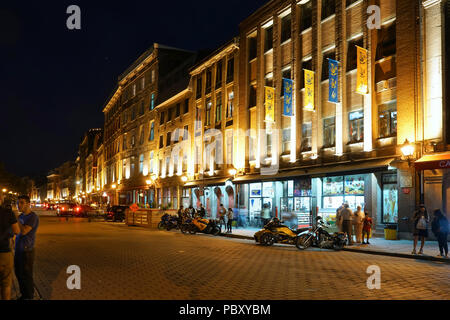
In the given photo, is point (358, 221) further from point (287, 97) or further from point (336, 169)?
point (287, 97)

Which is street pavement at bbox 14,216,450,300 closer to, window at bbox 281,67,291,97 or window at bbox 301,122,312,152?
window at bbox 301,122,312,152

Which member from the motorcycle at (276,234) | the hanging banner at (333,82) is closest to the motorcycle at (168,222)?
the motorcycle at (276,234)

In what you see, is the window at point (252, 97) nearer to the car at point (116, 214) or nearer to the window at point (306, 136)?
the window at point (306, 136)

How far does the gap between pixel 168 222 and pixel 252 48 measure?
579 inches

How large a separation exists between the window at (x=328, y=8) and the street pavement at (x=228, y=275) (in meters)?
15.7

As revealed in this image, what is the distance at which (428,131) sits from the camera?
2009 centimetres

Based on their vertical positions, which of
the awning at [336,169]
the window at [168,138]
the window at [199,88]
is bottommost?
the awning at [336,169]

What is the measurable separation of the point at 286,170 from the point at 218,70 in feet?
47.1

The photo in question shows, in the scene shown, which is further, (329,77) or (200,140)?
(200,140)

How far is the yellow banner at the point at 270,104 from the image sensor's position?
30397 mm

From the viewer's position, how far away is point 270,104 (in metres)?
30.6

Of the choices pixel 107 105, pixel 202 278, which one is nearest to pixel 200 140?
pixel 202 278
